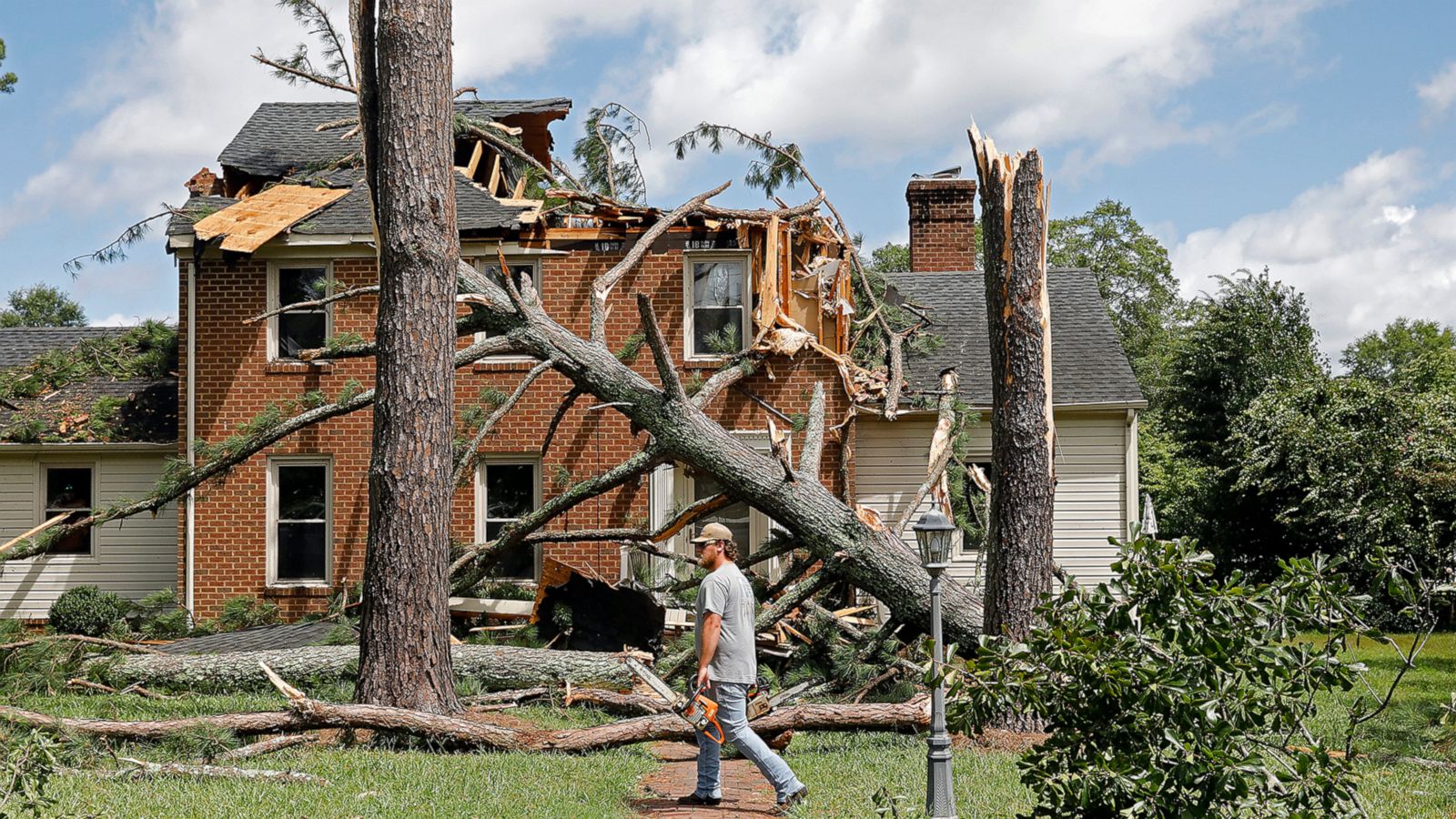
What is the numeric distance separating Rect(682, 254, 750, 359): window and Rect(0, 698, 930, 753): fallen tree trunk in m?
7.77

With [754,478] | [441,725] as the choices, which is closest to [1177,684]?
[441,725]

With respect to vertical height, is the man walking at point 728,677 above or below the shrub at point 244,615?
above

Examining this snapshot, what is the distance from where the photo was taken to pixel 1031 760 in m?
4.44

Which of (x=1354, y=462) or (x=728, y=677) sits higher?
(x=1354, y=462)

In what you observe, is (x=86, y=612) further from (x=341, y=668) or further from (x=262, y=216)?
(x=341, y=668)

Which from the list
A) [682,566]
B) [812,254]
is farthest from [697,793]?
[812,254]

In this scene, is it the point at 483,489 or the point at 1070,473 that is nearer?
the point at 483,489

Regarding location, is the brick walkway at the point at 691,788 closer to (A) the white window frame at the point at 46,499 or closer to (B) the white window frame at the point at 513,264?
(B) the white window frame at the point at 513,264

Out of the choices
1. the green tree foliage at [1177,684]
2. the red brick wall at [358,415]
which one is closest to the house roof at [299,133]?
the red brick wall at [358,415]

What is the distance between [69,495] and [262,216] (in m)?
5.19

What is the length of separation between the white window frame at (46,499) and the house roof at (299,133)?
4530mm

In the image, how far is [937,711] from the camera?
22.7 ft

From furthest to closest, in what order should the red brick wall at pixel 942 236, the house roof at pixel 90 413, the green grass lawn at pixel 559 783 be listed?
the red brick wall at pixel 942 236 → the house roof at pixel 90 413 → the green grass lawn at pixel 559 783

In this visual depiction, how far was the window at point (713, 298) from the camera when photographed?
16.2 meters
